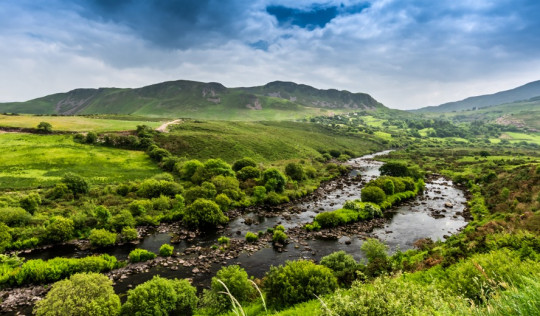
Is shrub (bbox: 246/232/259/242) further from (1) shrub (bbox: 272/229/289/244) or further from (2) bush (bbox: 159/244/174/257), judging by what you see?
(2) bush (bbox: 159/244/174/257)

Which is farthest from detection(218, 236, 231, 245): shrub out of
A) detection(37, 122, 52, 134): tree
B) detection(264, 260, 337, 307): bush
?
detection(37, 122, 52, 134): tree

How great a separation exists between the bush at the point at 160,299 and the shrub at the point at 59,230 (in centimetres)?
2285

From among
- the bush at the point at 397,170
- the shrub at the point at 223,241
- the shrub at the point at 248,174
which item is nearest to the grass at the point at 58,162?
the shrub at the point at 248,174

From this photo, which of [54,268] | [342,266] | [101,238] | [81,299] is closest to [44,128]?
[101,238]

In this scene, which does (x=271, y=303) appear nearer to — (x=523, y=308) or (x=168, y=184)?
(x=523, y=308)

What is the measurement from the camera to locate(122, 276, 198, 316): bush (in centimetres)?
Result: 2119

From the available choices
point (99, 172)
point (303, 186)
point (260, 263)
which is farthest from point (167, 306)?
point (99, 172)

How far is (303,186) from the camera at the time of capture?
7450 centimetres

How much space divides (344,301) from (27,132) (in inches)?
5077

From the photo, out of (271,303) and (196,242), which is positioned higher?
(271,303)

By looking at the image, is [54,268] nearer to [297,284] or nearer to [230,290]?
[230,290]

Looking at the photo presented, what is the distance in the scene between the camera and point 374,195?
58.4 m

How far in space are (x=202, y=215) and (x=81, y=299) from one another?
81.2 ft

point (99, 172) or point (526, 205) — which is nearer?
point (526, 205)
